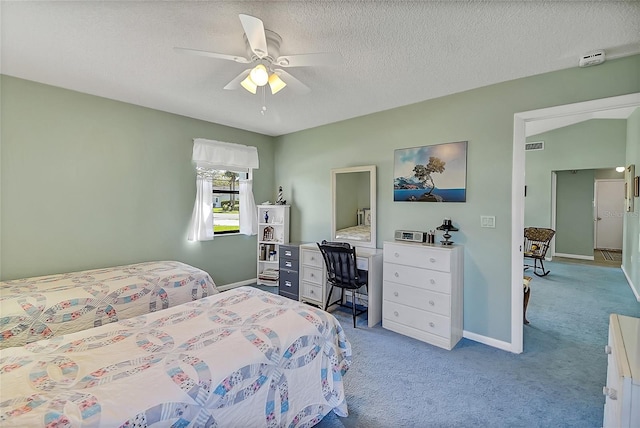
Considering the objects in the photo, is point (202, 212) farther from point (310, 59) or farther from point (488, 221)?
point (488, 221)

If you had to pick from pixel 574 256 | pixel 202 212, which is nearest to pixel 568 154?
pixel 574 256

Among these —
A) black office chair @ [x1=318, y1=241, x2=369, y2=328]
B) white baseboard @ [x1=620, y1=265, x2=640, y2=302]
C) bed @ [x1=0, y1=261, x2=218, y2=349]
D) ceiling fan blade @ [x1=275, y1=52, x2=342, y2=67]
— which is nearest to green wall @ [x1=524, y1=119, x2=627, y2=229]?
white baseboard @ [x1=620, y1=265, x2=640, y2=302]

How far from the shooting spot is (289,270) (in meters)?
4.15

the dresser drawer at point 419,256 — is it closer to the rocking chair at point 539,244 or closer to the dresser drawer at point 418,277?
the dresser drawer at point 418,277

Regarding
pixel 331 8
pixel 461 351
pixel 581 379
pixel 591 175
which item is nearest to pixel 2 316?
pixel 331 8

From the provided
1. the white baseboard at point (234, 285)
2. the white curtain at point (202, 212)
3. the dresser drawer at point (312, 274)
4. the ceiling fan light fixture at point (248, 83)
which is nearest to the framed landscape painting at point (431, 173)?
the dresser drawer at point (312, 274)

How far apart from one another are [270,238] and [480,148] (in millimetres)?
3348

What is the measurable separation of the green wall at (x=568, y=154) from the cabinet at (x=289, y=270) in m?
6.34

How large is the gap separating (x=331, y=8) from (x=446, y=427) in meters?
2.69

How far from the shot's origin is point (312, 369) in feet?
5.34

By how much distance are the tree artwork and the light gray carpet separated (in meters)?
1.16

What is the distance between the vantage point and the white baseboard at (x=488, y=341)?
2757 mm

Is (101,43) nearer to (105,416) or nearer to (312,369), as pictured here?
(105,416)

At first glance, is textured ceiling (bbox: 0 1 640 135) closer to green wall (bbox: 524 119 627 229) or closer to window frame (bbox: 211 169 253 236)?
window frame (bbox: 211 169 253 236)
